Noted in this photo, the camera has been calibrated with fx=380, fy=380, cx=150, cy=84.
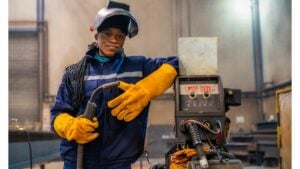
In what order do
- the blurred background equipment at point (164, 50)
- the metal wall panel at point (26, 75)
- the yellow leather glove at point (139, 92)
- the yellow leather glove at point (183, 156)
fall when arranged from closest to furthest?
the yellow leather glove at point (183, 156)
the yellow leather glove at point (139, 92)
the blurred background equipment at point (164, 50)
the metal wall panel at point (26, 75)

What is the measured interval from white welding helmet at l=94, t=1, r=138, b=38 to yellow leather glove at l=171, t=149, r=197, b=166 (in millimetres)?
345

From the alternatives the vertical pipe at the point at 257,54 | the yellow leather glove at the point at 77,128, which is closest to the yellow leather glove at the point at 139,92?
the yellow leather glove at the point at 77,128

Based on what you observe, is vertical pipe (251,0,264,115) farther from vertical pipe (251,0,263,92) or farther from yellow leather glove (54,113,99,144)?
yellow leather glove (54,113,99,144)

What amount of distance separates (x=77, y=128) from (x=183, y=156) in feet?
0.79

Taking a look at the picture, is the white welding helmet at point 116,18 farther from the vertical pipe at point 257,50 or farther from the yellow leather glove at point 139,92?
the vertical pipe at point 257,50

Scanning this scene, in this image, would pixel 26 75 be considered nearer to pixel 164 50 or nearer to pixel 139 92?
pixel 164 50

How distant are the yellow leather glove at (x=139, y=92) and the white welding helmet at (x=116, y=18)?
142mm

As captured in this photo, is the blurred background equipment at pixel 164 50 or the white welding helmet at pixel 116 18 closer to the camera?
the white welding helmet at pixel 116 18

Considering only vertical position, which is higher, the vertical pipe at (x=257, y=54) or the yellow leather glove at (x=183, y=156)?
the vertical pipe at (x=257, y=54)

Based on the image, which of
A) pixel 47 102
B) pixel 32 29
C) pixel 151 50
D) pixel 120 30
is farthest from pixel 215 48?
pixel 47 102

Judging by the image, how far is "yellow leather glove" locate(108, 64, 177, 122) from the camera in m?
0.86

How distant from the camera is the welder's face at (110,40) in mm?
933

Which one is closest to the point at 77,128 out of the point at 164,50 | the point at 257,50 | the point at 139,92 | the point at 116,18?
the point at 139,92
